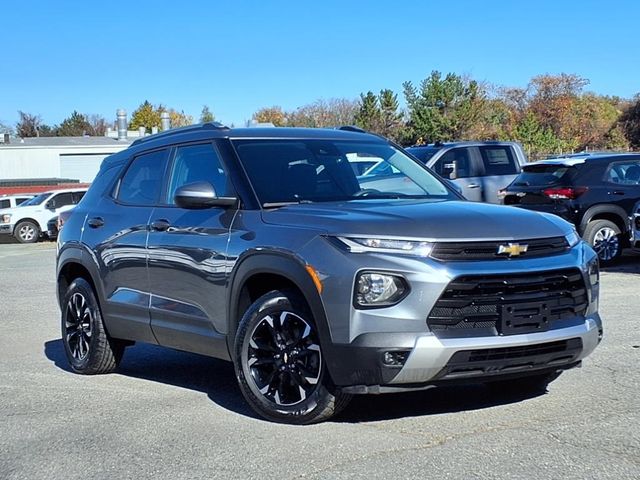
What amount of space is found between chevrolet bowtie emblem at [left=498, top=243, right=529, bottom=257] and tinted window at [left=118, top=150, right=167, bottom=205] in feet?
9.58

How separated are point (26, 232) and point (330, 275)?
89.7 feet

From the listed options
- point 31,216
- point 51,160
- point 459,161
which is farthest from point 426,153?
point 51,160

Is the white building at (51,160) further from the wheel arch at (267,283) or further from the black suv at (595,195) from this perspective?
the wheel arch at (267,283)

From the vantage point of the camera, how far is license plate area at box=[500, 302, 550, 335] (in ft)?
16.3

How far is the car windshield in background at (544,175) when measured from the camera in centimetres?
1463

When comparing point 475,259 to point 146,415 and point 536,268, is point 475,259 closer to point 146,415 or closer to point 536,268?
point 536,268

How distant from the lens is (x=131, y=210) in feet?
23.2

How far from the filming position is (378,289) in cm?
494

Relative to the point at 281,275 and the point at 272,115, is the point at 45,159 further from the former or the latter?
the point at 281,275

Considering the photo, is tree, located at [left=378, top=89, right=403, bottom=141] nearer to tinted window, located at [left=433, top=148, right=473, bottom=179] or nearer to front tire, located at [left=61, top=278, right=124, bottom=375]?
tinted window, located at [left=433, top=148, right=473, bottom=179]

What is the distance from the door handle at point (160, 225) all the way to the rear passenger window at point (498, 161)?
40.9ft

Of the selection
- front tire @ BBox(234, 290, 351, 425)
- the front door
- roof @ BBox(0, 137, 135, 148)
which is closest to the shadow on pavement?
front tire @ BBox(234, 290, 351, 425)

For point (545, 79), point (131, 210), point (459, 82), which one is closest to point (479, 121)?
point (459, 82)

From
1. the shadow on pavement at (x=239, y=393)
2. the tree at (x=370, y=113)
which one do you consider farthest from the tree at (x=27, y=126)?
the shadow on pavement at (x=239, y=393)
